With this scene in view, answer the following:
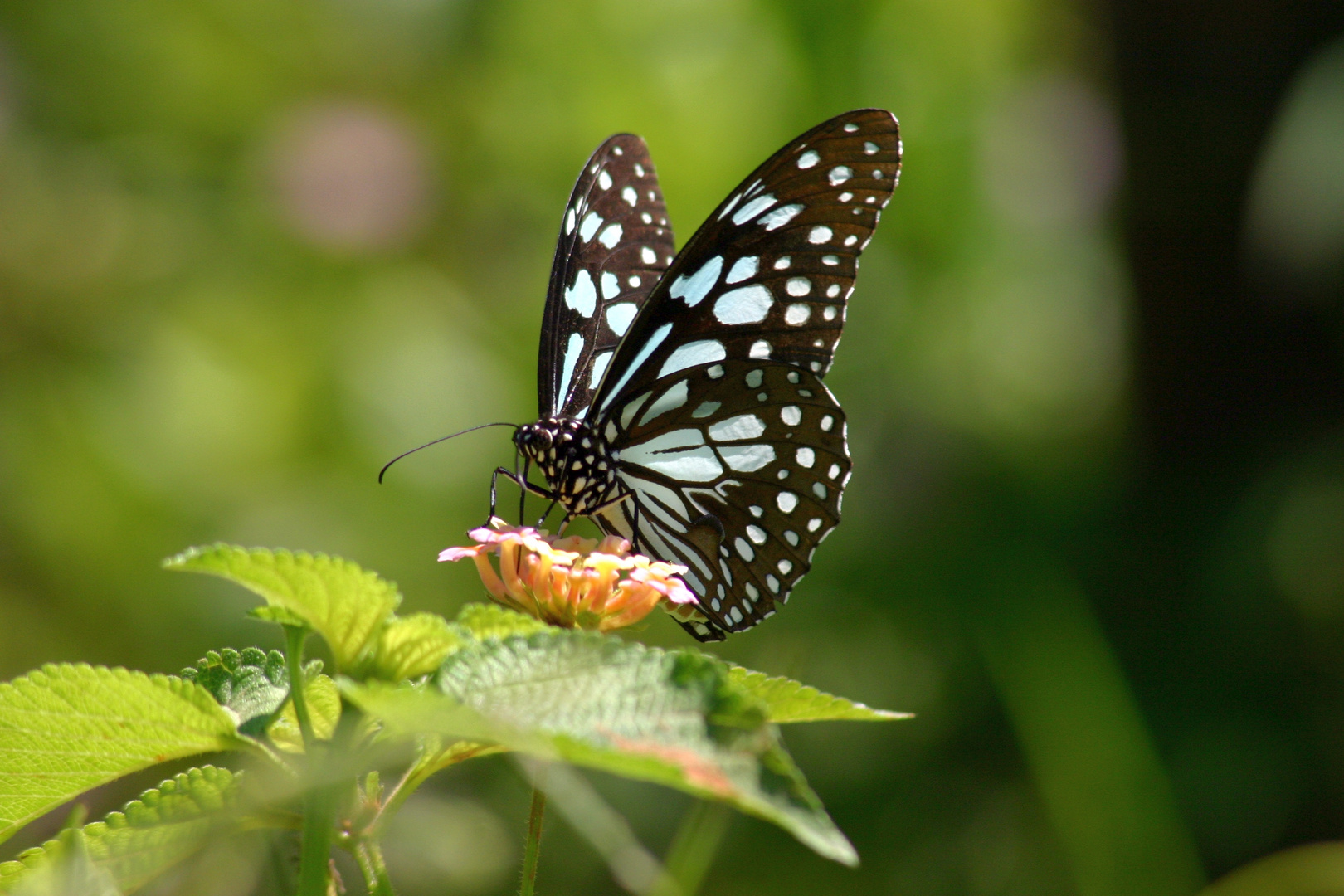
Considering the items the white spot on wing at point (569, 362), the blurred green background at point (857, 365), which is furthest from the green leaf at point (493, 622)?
the blurred green background at point (857, 365)

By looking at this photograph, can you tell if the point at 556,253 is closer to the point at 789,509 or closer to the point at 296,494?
the point at 789,509

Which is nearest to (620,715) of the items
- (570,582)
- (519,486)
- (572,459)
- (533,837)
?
(533,837)

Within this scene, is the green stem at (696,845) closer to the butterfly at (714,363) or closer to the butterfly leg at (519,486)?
the butterfly leg at (519,486)

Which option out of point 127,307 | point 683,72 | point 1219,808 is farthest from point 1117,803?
point 127,307

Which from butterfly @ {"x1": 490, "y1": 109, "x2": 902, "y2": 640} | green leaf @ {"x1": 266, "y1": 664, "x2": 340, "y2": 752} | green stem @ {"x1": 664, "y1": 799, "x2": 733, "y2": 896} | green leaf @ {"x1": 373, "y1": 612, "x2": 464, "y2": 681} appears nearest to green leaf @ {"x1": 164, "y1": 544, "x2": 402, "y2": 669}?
green leaf @ {"x1": 373, "y1": 612, "x2": 464, "y2": 681}

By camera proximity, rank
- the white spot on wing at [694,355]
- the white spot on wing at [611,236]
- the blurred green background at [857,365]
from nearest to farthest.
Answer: the white spot on wing at [694,355]
the white spot on wing at [611,236]
the blurred green background at [857,365]

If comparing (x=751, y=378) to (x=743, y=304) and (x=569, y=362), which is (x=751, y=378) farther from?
(x=569, y=362)
